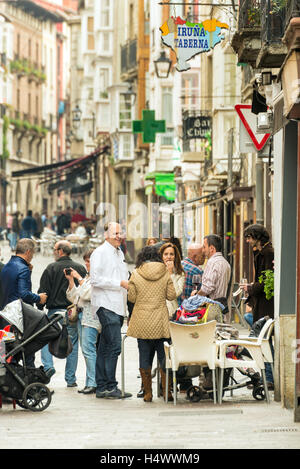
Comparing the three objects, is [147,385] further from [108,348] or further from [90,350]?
[90,350]

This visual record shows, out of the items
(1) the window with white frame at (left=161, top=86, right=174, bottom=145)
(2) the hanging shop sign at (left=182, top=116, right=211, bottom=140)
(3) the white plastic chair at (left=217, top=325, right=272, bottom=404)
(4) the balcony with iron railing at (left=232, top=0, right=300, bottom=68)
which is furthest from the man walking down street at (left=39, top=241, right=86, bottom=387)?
(1) the window with white frame at (left=161, top=86, right=174, bottom=145)

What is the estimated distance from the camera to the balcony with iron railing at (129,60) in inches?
2197

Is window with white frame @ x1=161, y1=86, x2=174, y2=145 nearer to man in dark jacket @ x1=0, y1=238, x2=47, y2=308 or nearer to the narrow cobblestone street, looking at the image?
the narrow cobblestone street

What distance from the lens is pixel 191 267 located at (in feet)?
51.2

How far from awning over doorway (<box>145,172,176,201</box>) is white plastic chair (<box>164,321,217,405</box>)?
32328 millimetres

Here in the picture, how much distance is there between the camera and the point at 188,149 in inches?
1475

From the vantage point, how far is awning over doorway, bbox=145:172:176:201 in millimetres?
45938

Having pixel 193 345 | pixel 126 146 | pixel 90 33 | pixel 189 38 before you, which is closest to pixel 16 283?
pixel 193 345

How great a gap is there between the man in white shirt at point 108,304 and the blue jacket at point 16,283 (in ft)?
2.41

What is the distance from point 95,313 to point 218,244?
208 centimetres

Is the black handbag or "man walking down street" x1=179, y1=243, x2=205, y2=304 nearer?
the black handbag

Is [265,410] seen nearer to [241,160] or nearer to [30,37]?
[241,160]

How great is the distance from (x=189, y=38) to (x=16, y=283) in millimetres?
6281

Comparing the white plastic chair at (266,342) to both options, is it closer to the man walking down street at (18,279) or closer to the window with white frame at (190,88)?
the man walking down street at (18,279)
